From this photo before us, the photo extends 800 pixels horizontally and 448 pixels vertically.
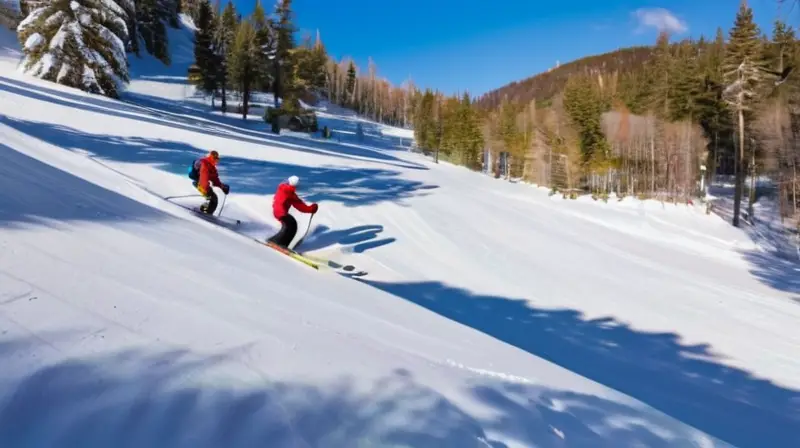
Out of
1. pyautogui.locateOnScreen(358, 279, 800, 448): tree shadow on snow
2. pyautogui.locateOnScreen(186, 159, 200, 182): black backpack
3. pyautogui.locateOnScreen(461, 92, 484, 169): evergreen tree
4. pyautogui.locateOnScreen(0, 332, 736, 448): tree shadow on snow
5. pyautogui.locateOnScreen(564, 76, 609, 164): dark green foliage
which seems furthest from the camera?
pyautogui.locateOnScreen(461, 92, 484, 169): evergreen tree

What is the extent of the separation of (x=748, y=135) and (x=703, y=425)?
37172 mm

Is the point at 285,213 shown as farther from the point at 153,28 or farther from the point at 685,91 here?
the point at 153,28

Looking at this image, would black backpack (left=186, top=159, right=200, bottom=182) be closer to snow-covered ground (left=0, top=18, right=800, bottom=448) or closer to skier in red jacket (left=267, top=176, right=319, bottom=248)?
snow-covered ground (left=0, top=18, right=800, bottom=448)

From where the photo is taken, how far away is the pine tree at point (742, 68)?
96.3 ft

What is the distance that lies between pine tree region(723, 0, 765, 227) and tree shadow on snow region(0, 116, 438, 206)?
2316 cm

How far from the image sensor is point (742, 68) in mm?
29484

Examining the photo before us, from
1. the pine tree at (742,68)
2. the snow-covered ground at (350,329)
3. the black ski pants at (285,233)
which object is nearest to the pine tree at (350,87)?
the pine tree at (742,68)

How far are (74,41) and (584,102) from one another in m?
44.6

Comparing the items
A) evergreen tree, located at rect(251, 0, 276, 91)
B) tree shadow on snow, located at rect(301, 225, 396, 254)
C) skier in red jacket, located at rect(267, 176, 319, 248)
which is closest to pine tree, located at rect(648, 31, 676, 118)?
evergreen tree, located at rect(251, 0, 276, 91)

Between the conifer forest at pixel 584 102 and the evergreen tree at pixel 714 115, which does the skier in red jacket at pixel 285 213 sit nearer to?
the conifer forest at pixel 584 102

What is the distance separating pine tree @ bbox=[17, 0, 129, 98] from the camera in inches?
984

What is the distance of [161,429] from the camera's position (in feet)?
6.98

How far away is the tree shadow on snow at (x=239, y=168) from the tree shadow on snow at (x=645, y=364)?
6.39 m

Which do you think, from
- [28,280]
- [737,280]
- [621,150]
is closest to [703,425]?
[28,280]
